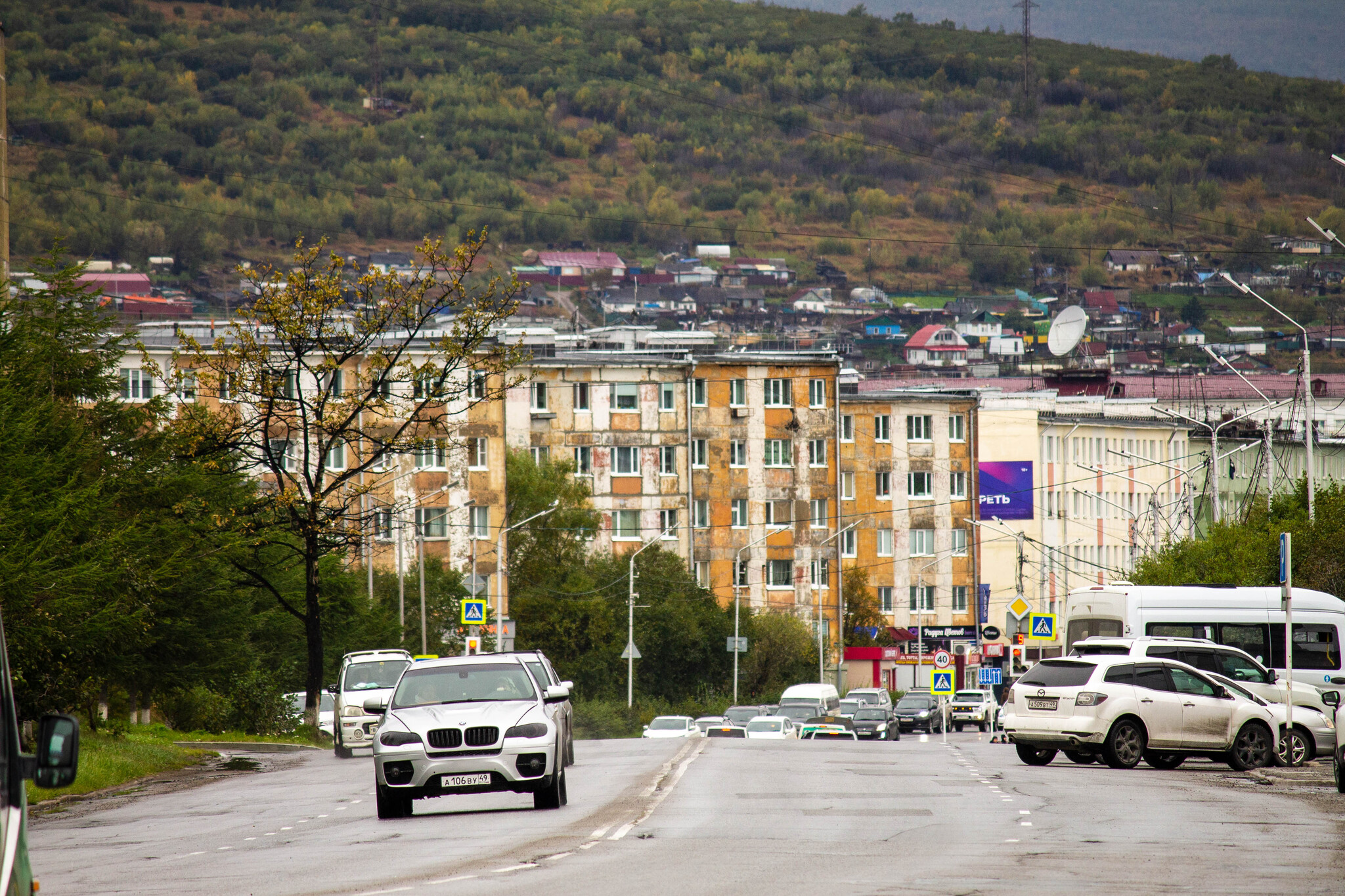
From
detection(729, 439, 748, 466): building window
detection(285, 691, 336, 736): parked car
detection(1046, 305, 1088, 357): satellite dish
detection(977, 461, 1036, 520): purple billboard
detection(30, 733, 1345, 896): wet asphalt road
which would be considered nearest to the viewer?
detection(30, 733, 1345, 896): wet asphalt road

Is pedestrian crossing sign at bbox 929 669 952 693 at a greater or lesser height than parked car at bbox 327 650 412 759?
lesser

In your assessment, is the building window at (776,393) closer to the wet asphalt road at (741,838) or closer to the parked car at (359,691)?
the parked car at (359,691)

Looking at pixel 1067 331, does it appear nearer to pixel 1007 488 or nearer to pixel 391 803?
pixel 1007 488

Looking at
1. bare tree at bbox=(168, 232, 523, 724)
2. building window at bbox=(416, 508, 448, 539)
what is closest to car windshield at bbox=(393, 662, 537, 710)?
bare tree at bbox=(168, 232, 523, 724)

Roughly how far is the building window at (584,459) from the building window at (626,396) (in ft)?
8.02

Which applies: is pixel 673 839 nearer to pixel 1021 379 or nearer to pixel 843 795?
pixel 843 795

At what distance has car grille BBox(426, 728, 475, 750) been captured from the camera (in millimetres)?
19719

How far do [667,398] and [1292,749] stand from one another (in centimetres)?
6875

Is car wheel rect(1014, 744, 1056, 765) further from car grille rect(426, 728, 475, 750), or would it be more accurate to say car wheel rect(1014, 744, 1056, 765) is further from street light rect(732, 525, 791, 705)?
street light rect(732, 525, 791, 705)

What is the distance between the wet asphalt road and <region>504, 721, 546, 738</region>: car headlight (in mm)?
→ 820

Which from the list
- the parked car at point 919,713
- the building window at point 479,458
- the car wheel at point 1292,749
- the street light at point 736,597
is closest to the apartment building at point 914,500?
the street light at point 736,597

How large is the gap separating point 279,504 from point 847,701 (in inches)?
1512

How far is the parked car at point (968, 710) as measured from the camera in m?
74.8

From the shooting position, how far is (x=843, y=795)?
22859 mm
